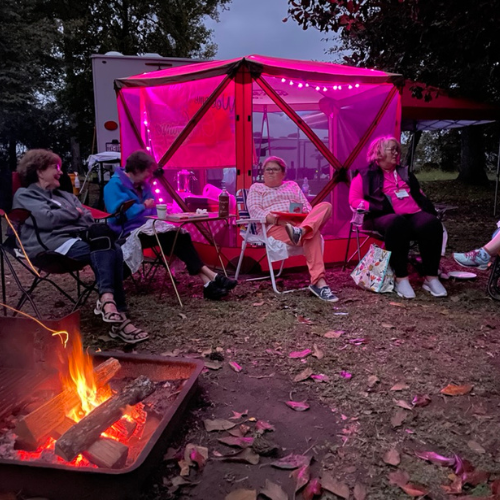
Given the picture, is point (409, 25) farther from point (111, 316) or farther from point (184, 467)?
point (184, 467)

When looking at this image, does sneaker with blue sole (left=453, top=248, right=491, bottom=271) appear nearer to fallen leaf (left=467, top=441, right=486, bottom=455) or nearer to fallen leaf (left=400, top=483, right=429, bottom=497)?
fallen leaf (left=467, top=441, right=486, bottom=455)

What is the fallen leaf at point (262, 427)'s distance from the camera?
7.00 feet

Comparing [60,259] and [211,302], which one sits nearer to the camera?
[60,259]

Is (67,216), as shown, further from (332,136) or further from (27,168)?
(332,136)

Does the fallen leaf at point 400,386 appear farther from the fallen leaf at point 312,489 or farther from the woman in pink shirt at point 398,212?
the woman in pink shirt at point 398,212

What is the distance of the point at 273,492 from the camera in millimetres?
1734

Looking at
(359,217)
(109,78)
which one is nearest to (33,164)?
(359,217)

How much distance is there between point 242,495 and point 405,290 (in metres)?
2.83

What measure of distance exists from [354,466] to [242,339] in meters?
1.45

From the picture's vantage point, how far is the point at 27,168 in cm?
341

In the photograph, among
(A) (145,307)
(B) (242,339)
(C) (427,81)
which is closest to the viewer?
(B) (242,339)

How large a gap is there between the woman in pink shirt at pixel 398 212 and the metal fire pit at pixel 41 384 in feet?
7.92

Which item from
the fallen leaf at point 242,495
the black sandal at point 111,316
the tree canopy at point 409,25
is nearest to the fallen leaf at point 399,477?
the fallen leaf at point 242,495

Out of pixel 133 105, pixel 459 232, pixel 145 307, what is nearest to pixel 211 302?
pixel 145 307
